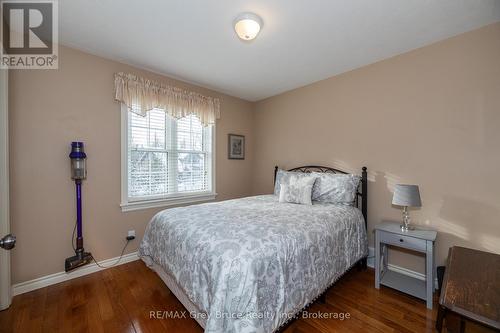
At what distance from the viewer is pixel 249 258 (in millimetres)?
1272

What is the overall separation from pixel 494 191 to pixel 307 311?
6.40 ft

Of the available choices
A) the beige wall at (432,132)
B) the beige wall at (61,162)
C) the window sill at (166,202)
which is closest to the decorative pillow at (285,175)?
the beige wall at (432,132)

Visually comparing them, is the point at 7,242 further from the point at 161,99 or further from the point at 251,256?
the point at 161,99

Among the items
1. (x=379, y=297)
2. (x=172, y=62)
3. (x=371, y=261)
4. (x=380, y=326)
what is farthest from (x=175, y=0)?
(x=371, y=261)

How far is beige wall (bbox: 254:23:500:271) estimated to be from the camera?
75.2 inches

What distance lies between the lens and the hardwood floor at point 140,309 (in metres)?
1.63

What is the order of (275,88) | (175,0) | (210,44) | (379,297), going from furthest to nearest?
(275,88)
(210,44)
(379,297)
(175,0)

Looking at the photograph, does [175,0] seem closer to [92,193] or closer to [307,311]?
[92,193]

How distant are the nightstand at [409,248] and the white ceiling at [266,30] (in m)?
1.90

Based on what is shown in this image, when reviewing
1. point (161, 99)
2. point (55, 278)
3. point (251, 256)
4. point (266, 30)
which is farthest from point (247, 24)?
point (55, 278)

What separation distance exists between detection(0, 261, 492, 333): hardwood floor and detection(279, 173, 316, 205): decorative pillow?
96 centimetres

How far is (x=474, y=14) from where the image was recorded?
1783 mm

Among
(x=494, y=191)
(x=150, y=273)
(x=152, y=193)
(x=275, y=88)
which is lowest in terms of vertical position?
(x=150, y=273)

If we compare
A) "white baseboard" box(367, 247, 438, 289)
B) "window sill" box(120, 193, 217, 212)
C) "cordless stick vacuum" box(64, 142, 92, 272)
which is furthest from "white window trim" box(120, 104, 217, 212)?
"white baseboard" box(367, 247, 438, 289)
